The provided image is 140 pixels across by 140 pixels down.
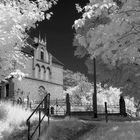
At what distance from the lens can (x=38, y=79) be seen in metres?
42.8

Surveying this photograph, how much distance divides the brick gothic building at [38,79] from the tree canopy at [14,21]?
2742 cm

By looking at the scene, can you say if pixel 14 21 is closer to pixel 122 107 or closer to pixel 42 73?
pixel 122 107

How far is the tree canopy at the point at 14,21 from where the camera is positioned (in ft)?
32.4

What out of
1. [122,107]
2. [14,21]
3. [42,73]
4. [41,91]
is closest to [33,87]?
[41,91]

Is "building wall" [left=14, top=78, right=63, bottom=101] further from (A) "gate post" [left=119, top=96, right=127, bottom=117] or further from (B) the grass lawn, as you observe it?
(B) the grass lawn

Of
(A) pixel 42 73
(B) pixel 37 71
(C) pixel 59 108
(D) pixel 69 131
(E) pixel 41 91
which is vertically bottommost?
(C) pixel 59 108

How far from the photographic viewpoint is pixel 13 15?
1023cm

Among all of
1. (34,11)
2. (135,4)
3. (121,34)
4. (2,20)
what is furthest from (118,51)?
(34,11)

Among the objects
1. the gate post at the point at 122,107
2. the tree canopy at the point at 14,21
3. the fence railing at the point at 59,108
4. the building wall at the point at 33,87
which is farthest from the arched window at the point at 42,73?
the tree canopy at the point at 14,21

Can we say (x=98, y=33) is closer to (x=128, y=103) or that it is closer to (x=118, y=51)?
(x=118, y=51)

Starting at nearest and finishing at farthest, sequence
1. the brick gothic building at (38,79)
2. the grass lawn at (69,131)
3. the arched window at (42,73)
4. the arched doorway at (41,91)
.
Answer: the grass lawn at (69,131)
the brick gothic building at (38,79)
the arched doorway at (41,91)
the arched window at (42,73)

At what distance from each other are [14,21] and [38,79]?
3319 cm

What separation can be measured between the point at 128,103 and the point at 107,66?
38.2m

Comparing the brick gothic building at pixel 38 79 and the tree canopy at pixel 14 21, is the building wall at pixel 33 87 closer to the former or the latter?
the brick gothic building at pixel 38 79
